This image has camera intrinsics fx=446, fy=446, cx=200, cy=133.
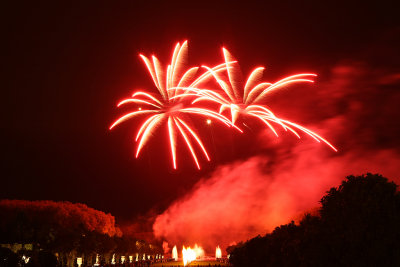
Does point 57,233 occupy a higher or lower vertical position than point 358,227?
higher

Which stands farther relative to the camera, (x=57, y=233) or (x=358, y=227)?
(x=57, y=233)

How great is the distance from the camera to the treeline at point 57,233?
67.8 metres

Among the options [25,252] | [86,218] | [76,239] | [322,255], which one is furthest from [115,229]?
[322,255]

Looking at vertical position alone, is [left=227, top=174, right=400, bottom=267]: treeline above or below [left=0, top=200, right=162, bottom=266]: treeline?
below

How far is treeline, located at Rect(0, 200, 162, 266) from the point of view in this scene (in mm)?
67750

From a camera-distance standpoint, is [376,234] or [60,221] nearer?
[376,234]

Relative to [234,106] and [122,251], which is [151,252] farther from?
[234,106]

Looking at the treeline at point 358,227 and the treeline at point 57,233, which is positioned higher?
the treeline at point 57,233

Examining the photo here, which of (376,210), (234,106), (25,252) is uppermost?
(234,106)

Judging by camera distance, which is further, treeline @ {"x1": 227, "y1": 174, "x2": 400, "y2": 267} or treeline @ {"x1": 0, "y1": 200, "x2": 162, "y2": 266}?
treeline @ {"x1": 0, "y1": 200, "x2": 162, "y2": 266}

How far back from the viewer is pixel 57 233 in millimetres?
70688

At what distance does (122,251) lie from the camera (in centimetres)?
9238

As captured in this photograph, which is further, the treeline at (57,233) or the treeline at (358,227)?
the treeline at (57,233)

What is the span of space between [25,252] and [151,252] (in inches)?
2818
